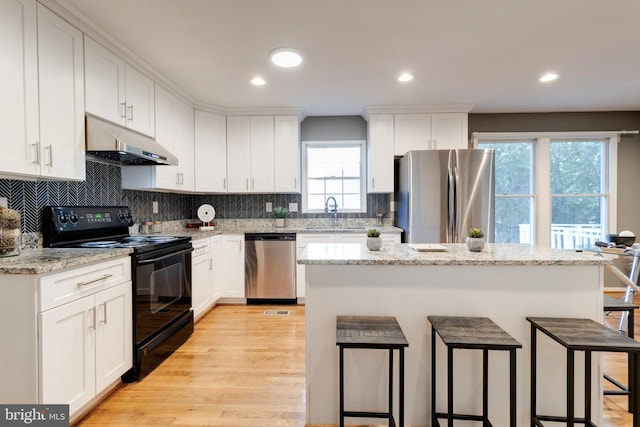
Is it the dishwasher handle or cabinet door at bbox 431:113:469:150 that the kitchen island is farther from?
cabinet door at bbox 431:113:469:150

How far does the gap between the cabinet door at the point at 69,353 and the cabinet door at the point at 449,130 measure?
Result: 3.73 m

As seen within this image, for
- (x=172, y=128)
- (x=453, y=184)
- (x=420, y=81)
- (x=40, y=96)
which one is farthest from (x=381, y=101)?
(x=40, y=96)

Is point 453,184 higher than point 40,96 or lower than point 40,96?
lower

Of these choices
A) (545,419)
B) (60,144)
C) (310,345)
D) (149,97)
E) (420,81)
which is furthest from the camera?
(420,81)

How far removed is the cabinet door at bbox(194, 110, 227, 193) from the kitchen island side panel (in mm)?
2608

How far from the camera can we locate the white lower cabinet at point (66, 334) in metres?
1.43

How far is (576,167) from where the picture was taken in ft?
13.8

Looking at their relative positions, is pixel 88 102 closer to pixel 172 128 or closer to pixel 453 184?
pixel 172 128

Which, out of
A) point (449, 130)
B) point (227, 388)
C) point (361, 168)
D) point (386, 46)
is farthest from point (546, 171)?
point (227, 388)

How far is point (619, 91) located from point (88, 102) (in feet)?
16.8

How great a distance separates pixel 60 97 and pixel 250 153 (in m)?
2.21

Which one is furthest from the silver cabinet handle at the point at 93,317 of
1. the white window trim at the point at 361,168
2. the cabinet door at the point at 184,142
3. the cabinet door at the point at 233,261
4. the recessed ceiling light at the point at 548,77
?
the recessed ceiling light at the point at 548,77

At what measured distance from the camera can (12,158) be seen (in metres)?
1.62

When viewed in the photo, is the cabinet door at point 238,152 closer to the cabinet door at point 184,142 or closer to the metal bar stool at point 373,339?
the cabinet door at point 184,142
